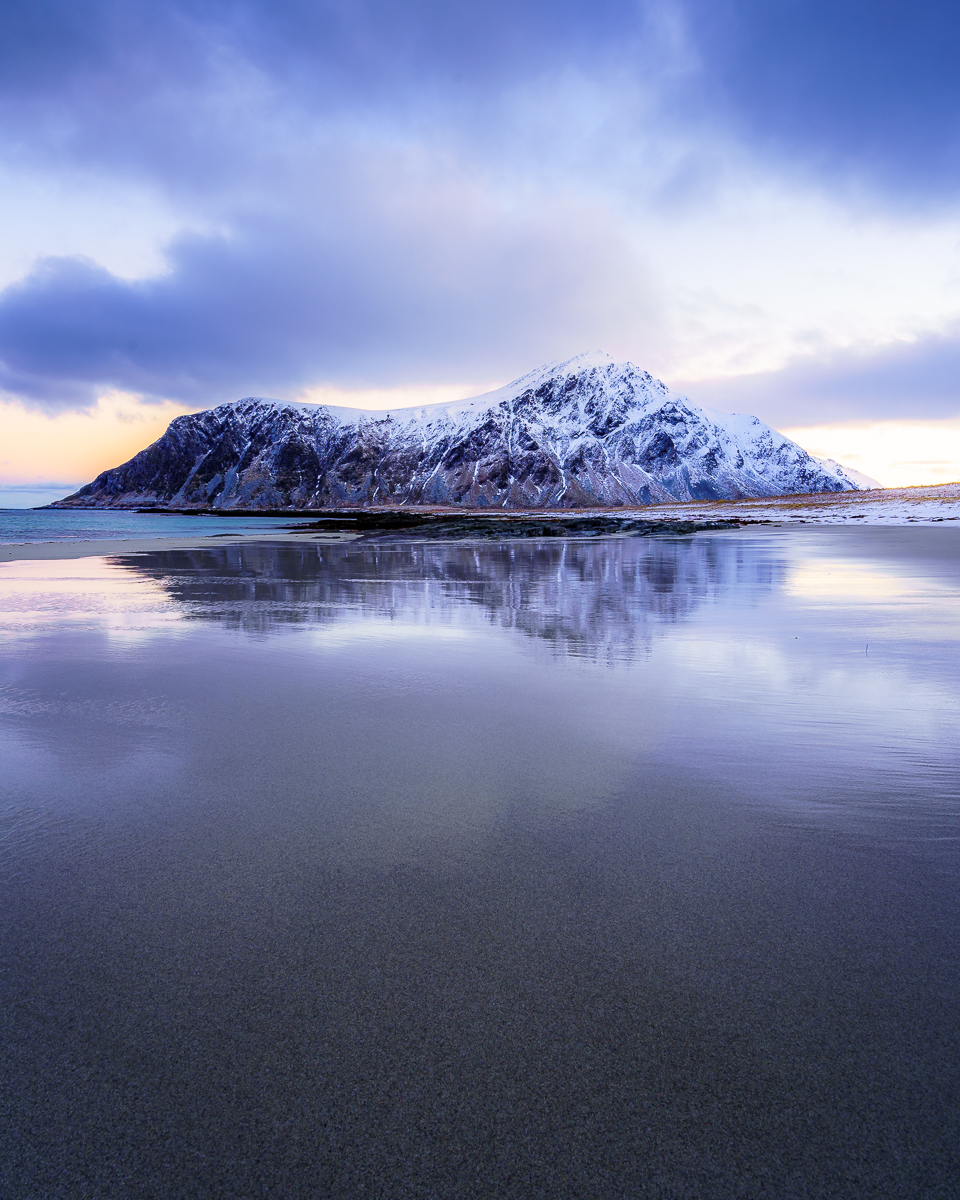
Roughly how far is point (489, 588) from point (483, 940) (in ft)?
42.1

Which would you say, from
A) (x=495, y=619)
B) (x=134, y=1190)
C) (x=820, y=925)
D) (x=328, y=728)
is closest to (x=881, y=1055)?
(x=820, y=925)

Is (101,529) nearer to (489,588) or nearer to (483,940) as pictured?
(489,588)

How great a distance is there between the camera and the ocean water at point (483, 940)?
2029 mm

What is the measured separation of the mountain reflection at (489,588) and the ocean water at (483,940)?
3598 millimetres

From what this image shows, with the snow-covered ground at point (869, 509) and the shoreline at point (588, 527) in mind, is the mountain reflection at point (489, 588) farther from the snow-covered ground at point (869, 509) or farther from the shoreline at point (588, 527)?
the snow-covered ground at point (869, 509)

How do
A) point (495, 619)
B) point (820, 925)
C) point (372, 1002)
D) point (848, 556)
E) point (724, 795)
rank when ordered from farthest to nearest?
point (848, 556) < point (495, 619) < point (724, 795) < point (820, 925) < point (372, 1002)

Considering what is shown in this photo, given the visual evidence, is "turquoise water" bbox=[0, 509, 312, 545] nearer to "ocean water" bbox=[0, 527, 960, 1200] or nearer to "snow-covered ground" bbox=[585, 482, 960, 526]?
"ocean water" bbox=[0, 527, 960, 1200]

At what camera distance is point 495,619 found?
11.2m

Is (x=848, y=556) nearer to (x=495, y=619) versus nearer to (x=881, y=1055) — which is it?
(x=495, y=619)

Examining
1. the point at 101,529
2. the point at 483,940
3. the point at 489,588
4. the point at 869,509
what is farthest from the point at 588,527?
the point at 483,940

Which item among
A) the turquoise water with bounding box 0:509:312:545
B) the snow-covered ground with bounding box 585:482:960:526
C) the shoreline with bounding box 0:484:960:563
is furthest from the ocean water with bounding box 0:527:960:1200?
the snow-covered ground with bounding box 585:482:960:526

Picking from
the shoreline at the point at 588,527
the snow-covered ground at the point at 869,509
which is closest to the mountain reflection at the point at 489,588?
the shoreline at the point at 588,527

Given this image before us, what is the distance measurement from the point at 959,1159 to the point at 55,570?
24.5 metres

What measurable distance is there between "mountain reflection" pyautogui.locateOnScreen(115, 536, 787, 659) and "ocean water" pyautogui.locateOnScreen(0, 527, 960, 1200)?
11.8ft
